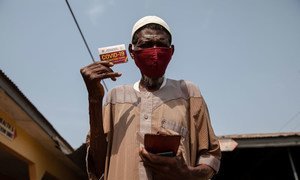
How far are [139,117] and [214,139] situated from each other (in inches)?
16.3

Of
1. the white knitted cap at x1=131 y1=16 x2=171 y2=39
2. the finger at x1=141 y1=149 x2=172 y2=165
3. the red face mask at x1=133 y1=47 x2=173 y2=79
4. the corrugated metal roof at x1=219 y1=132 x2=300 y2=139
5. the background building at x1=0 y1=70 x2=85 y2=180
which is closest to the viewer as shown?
the finger at x1=141 y1=149 x2=172 y2=165

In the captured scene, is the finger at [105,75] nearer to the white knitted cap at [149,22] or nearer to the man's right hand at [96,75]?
the man's right hand at [96,75]

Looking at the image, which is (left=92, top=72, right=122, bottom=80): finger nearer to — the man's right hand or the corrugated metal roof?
the man's right hand

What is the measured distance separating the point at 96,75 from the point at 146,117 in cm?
33

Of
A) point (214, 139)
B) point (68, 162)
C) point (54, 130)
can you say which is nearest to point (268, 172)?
point (68, 162)

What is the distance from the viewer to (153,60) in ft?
6.19

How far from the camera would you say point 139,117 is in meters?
1.81

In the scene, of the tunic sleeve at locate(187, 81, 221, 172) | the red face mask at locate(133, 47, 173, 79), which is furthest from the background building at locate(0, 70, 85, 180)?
the tunic sleeve at locate(187, 81, 221, 172)

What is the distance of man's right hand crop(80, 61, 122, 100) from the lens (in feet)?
5.77

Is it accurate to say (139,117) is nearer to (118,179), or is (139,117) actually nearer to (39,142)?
(118,179)

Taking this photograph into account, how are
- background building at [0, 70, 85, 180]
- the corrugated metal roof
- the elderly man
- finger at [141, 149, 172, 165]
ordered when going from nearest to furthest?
finger at [141, 149, 172, 165] < the elderly man < background building at [0, 70, 85, 180] < the corrugated metal roof

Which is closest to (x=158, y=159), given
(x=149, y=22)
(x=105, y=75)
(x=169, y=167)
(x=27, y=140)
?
(x=169, y=167)

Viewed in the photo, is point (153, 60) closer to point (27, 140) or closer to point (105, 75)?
point (105, 75)

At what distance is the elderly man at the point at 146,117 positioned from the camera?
67.4 inches
